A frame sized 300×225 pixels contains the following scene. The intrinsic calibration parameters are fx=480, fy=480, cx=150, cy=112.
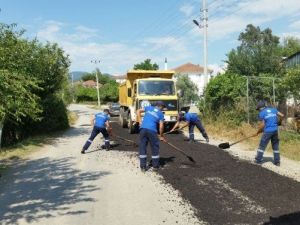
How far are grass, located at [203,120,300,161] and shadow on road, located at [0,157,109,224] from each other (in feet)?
20.0

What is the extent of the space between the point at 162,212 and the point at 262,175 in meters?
3.86

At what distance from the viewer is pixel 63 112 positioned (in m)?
27.7

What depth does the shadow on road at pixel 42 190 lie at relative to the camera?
834 centimetres

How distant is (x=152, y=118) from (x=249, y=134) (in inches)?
330

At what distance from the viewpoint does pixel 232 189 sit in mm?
9773

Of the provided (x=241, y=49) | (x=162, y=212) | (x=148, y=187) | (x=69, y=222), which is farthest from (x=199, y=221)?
(x=241, y=49)

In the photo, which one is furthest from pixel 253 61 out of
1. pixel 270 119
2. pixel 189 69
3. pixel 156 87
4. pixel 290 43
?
pixel 189 69

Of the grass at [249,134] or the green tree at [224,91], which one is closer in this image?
the grass at [249,134]

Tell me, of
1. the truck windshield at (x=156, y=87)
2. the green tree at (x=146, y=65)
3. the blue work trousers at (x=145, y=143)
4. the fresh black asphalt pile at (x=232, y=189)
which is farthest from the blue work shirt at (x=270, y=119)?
the green tree at (x=146, y=65)

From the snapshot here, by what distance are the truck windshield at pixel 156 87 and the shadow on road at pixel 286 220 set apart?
606 inches

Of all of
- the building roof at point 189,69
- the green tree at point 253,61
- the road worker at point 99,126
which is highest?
the building roof at point 189,69

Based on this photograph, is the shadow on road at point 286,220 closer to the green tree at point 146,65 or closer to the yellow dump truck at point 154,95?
the yellow dump truck at point 154,95

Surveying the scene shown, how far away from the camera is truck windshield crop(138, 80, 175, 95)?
22609 millimetres

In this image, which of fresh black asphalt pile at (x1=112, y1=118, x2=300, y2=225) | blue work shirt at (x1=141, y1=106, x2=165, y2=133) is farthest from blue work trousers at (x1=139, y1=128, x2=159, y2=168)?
fresh black asphalt pile at (x1=112, y1=118, x2=300, y2=225)
